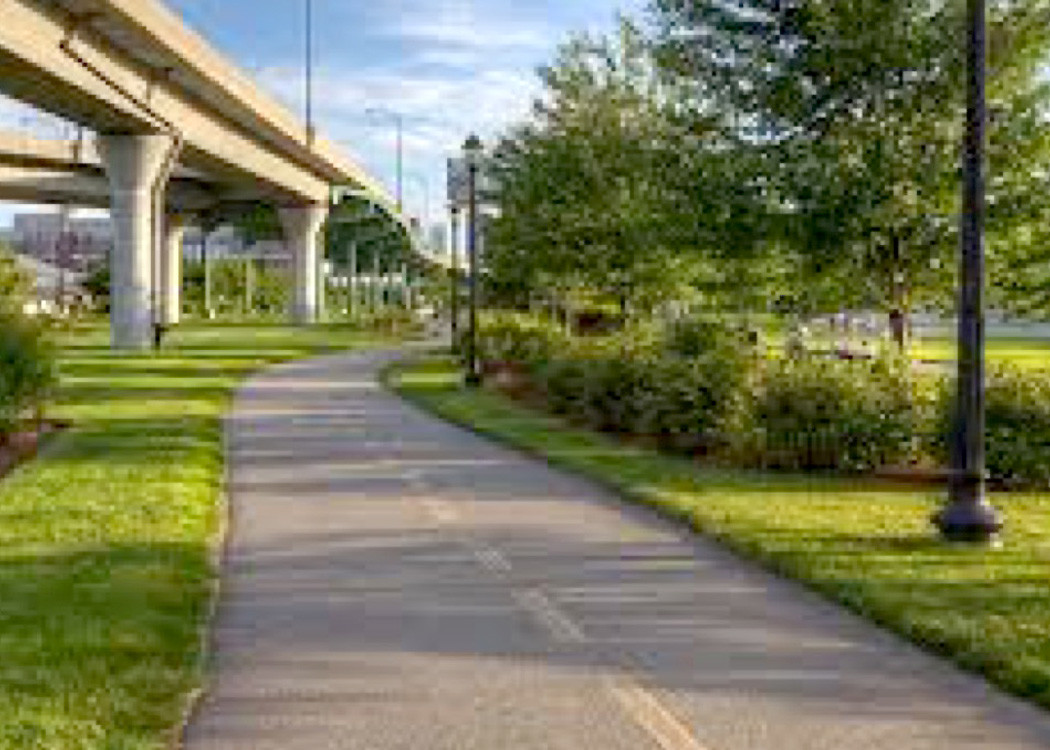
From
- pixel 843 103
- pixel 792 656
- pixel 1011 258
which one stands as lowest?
pixel 792 656

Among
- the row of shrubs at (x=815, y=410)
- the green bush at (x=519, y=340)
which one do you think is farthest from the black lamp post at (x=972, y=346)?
the green bush at (x=519, y=340)

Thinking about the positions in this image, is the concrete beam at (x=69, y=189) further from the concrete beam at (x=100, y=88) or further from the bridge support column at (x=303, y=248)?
the concrete beam at (x=100, y=88)

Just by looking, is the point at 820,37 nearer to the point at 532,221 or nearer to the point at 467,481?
the point at 467,481

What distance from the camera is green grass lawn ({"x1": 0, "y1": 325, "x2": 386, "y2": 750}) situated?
8727 mm

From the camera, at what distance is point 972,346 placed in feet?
48.3

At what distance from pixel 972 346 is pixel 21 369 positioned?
14.9m

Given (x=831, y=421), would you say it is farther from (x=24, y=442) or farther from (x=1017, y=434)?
(x=24, y=442)

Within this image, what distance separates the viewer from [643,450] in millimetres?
23781

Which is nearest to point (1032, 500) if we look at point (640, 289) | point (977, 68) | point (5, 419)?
point (977, 68)

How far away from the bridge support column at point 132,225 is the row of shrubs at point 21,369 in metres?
34.2

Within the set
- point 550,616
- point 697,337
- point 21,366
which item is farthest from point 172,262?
point 550,616

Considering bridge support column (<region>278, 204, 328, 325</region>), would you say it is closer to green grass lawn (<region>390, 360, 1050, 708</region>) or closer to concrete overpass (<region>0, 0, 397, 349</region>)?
concrete overpass (<region>0, 0, 397, 349</region>)

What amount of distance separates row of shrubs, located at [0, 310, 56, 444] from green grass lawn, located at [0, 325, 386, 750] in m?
0.82

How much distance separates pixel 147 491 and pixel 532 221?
27005 millimetres
